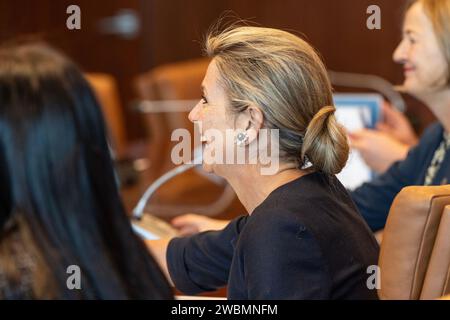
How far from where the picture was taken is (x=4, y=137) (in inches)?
40.8

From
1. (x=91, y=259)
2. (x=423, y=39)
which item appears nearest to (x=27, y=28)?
(x=423, y=39)

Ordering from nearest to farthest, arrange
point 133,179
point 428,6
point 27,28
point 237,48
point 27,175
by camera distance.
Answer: point 27,175 → point 237,48 → point 428,6 → point 133,179 → point 27,28

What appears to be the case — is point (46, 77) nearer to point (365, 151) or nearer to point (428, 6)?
point (428, 6)

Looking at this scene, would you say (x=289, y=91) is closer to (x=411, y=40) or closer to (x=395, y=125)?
(x=411, y=40)

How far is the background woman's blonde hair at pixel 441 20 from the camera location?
6.89 ft

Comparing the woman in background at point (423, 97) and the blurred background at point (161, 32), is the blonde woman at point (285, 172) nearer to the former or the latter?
the woman in background at point (423, 97)

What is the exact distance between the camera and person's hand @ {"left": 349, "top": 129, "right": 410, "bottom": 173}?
8.45ft

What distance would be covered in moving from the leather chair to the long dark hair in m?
0.53

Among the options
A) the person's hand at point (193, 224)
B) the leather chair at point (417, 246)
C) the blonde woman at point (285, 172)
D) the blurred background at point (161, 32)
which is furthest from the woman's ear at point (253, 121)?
the blurred background at point (161, 32)

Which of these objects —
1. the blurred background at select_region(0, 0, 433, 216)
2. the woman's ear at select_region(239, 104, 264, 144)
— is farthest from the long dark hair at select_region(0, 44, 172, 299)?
the blurred background at select_region(0, 0, 433, 216)

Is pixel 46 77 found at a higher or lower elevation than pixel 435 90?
higher

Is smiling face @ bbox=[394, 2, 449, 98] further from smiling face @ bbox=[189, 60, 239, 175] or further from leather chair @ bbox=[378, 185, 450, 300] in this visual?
smiling face @ bbox=[189, 60, 239, 175]

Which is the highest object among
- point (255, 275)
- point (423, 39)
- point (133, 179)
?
point (423, 39)
